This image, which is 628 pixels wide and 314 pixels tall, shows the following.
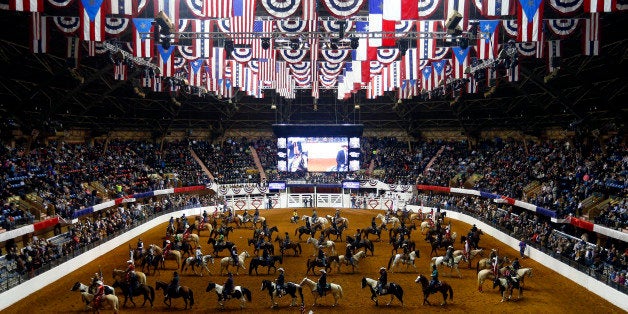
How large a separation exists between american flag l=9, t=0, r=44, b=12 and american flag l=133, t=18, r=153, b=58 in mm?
5728

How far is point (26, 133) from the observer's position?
120 ft

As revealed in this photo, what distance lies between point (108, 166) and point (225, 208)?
1076 centimetres

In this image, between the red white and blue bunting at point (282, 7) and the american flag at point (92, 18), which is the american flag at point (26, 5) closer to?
the american flag at point (92, 18)

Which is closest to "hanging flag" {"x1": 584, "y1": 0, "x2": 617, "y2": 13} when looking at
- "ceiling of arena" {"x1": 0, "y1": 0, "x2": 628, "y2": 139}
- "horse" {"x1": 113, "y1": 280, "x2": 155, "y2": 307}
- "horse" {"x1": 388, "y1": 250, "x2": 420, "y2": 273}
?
"ceiling of arena" {"x1": 0, "y1": 0, "x2": 628, "y2": 139}

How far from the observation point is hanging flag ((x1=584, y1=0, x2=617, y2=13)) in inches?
624

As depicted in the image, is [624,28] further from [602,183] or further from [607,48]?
[602,183]

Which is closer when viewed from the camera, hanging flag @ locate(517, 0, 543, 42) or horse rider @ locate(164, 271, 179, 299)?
horse rider @ locate(164, 271, 179, 299)

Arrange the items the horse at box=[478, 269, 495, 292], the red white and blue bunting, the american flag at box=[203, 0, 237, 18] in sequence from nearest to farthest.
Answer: the red white and blue bunting, the american flag at box=[203, 0, 237, 18], the horse at box=[478, 269, 495, 292]

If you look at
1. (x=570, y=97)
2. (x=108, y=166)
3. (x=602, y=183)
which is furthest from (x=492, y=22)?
(x=108, y=166)

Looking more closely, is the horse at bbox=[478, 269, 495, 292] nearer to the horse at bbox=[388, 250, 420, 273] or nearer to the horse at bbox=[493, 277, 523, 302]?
the horse at bbox=[493, 277, 523, 302]

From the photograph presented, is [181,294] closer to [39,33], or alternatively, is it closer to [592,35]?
[39,33]

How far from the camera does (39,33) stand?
791 inches

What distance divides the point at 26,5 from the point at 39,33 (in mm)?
5151

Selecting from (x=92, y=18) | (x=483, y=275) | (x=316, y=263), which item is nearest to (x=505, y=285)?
(x=483, y=275)
